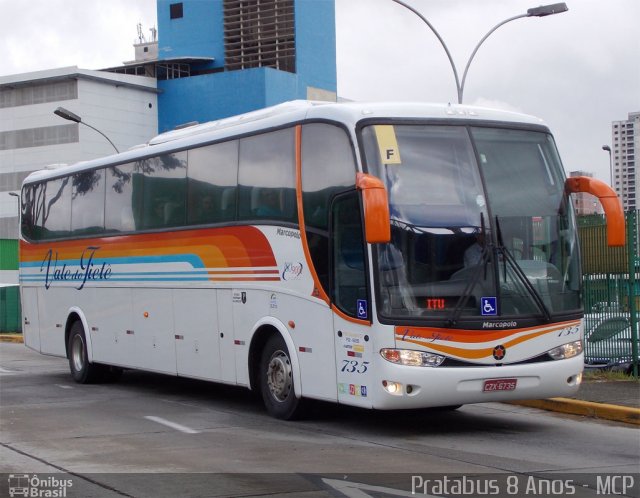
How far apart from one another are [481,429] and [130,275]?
6.80 metres

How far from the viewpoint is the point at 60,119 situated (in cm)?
8625

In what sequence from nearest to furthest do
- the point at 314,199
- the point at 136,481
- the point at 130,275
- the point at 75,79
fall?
the point at 136,481, the point at 314,199, the point at 130,275, the point at 75,79

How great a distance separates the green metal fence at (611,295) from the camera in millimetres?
15664

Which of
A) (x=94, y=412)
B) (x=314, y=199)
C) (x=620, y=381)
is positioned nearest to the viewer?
(x=314, y=199)

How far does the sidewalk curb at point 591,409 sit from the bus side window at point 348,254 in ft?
12.1

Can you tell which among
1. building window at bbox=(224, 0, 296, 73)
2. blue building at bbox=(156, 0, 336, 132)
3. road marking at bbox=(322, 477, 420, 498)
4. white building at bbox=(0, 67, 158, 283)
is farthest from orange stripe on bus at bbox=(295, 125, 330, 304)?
building window at bbox=(224, 0, 296, 73)

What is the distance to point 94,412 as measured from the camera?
14078 mm

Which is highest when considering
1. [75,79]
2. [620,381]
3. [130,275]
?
[75,79]

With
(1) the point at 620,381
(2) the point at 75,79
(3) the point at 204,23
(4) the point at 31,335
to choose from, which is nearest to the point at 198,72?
(3) the point at 204,23

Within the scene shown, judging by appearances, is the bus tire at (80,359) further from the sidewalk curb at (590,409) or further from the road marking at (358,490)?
the road marking at (358,490)

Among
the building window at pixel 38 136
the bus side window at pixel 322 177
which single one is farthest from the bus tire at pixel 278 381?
the building window at pixel 38 136

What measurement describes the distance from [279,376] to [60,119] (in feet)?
253

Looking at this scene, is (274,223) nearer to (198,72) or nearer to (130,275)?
(130,275)

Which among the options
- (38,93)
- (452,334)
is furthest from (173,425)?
(38,93)
